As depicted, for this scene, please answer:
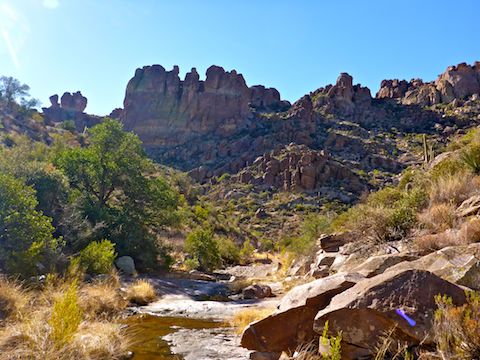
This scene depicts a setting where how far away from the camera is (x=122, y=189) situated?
77.9 feet

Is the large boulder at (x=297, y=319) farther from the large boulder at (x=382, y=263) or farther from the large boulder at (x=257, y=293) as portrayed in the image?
the large boulder at (x=257, y=293)

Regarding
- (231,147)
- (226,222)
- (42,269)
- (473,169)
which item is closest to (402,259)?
(473,169)

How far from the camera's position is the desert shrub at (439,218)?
27.5ft

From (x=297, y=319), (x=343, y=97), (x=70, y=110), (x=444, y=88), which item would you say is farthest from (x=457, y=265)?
(x=70, y=110)

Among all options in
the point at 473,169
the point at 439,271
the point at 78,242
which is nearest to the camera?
the point at 439,271

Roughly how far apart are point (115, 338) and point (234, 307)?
243 inches

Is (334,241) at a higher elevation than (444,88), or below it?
below

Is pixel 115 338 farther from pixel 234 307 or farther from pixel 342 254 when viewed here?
pixel 342 254

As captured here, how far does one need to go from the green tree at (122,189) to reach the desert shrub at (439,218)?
1607 centimetres

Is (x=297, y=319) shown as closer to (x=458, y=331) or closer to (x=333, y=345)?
(x=333, y=345)

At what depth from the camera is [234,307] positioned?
42.7 feet

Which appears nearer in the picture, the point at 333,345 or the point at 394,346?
the point at 333,345

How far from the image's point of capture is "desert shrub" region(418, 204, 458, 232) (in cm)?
838

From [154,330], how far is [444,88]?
99.3 metres
